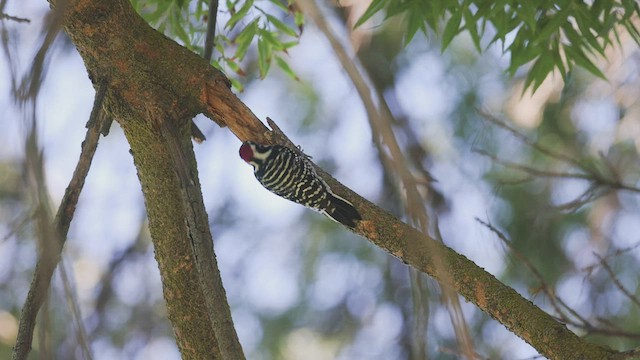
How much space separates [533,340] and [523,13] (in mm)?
856

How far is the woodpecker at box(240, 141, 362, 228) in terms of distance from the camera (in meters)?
2.58

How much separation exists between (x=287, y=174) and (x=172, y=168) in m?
0.94

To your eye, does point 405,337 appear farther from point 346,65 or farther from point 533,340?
point 346,65

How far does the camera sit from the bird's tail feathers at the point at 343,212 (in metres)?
2.00

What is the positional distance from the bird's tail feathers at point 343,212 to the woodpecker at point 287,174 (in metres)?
0.12

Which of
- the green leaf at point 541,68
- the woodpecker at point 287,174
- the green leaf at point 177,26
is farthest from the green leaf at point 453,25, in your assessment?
the green leaf at point 177,26

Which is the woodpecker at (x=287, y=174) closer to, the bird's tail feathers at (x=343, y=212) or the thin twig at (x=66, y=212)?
the bird's tail feathers at (x=343, y=212)

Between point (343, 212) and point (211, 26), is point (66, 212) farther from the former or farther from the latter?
point (211, 26)

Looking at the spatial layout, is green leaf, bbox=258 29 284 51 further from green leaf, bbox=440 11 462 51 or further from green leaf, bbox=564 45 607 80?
green leaf, bbox=564 45 607 80

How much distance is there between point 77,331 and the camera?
2.22 feet

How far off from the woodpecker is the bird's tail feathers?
0.41 ft

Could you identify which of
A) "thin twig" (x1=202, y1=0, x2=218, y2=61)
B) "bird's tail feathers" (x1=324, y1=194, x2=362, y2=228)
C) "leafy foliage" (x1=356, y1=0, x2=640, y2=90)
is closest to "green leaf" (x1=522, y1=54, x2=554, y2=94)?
A: "leafy foliage" (x1=356, y1=0, x2=640, y2=90)

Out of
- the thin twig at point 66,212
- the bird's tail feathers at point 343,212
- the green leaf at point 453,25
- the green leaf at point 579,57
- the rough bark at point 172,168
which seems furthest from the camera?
the green leaf at point 579,57

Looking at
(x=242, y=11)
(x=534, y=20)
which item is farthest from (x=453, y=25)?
(x=242, y=11)
